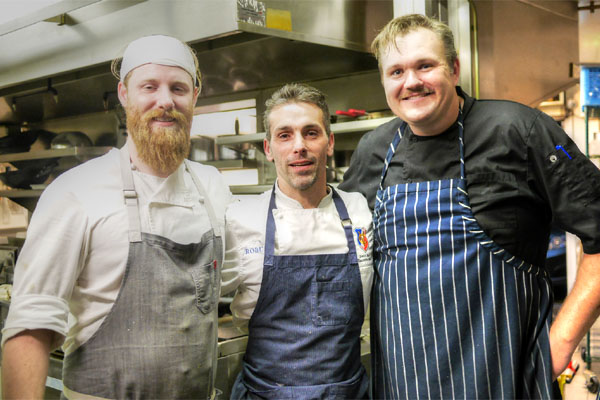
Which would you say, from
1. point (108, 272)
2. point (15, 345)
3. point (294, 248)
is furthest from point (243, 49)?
point (15, 345)

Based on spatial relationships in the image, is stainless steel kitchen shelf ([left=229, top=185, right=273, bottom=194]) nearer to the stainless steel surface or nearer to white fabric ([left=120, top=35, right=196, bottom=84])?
white fabric ([left=120, top=35, right=196, bottom=84])

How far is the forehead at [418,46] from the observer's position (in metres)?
1.29

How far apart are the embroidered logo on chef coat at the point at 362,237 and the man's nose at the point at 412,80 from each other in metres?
0.40

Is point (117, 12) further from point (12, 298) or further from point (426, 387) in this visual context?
point (426, 387)

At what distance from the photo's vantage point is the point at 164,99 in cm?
89

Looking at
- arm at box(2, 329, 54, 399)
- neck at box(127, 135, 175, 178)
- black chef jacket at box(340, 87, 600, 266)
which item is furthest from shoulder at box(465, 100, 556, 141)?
arm at box(2, 329, 54, 399)

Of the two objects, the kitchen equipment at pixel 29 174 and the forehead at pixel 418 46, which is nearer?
the kitchen equipment at pixel 29 174

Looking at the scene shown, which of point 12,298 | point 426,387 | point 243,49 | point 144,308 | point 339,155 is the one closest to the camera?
point 12,298

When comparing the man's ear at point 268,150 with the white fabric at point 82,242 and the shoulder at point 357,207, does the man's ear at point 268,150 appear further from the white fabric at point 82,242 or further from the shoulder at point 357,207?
the white fabric at point 82,242

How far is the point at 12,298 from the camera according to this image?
767 millimetres

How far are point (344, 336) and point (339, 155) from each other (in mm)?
1172

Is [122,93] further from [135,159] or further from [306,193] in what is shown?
[306,193]

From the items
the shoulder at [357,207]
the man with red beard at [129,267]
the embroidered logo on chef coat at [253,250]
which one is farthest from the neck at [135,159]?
the shoulder at [357,207]

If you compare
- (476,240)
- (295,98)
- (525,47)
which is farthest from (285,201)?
(525,47)
